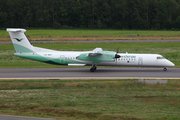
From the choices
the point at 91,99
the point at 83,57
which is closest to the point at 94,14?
the point at 83,57

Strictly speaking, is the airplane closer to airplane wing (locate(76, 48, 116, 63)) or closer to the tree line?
airplane wing (locate(76, 48, 116, 63))

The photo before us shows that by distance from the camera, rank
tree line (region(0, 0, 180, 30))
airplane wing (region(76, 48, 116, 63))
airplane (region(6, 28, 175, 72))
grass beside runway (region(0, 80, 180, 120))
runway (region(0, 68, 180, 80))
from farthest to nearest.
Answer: tree line (region(0, 0, 180, 30)), airplane (region(6, 28, 175, 72)), airplane wing (region(76, 48, 116, 63)), runway (region(0, 68, 180, 80)), grass beside runway (region(0, 80, 180, 120))

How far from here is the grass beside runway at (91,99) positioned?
13812mm

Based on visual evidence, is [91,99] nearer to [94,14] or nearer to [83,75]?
[83,75]

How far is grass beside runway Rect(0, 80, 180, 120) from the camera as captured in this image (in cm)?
1381

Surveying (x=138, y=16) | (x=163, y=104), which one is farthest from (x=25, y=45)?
(x=138, y=16)

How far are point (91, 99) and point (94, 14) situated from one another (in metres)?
90.3

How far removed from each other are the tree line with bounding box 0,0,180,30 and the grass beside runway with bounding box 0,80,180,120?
81473mm

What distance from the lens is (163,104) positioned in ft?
52.8

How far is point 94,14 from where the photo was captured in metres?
105

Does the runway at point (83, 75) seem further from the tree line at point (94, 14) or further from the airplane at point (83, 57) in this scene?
the tree line at point (94, 14)

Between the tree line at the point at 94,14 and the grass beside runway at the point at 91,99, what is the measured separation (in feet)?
267

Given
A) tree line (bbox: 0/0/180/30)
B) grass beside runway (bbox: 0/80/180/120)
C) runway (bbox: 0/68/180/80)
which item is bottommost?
grass beside runway (bbox: 0/80/180/120)

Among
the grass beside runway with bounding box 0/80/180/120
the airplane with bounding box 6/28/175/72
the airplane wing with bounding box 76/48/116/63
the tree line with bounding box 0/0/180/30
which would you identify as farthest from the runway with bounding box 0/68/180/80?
the tree line with bounding box 0/0/180/30
